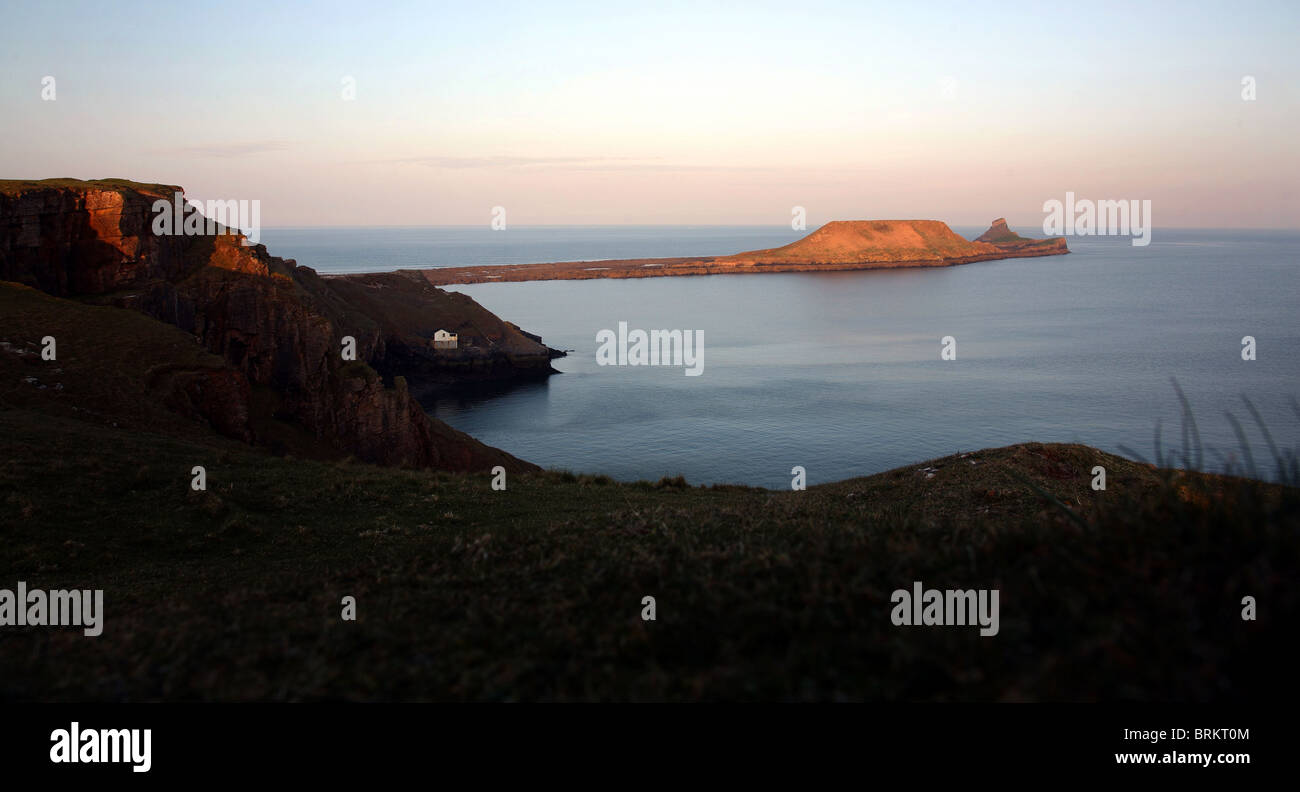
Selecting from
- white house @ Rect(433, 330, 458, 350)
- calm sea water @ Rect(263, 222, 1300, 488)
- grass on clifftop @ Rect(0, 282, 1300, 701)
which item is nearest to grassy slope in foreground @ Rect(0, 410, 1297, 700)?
grass on clifftop @ Rect(0, 282, 1300, 701)

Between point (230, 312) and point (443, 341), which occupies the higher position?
point (230, 312)

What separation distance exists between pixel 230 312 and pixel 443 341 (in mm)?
48165

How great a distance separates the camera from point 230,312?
1404 inches

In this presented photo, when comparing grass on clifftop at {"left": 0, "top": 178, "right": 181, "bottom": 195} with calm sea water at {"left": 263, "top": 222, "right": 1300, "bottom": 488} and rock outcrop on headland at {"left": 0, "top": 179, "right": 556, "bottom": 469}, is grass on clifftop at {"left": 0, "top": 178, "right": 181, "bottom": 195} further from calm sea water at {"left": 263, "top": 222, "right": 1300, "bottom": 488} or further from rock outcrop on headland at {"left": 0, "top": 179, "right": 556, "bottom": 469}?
calm sea water at {"left": 263, "top": 222, "right": 1300, "bottom": 488}

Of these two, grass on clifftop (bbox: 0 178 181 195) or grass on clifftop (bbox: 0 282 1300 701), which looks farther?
grass on clifftop (bbox: 0 178 181 195)

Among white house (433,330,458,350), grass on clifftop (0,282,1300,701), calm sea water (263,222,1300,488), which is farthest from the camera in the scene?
white house (433,330,458,350)

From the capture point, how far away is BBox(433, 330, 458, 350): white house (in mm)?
83688

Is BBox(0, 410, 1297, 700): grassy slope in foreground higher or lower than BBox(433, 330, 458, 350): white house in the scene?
lower

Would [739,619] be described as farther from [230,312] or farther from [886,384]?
[886,384]

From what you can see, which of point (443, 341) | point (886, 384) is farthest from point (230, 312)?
point (886, 384)

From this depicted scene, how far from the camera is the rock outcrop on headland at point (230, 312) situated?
31047 millimetres

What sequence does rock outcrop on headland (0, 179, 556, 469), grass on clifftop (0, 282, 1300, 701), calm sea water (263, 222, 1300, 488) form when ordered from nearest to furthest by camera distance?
grass on clifftop (0, 282, 1300, 701)
rock outcrop on headland (0, 179, 556, 469)
calm sea water (263, 222, 1300, 488)

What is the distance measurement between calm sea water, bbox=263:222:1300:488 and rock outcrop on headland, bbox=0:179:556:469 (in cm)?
1494
